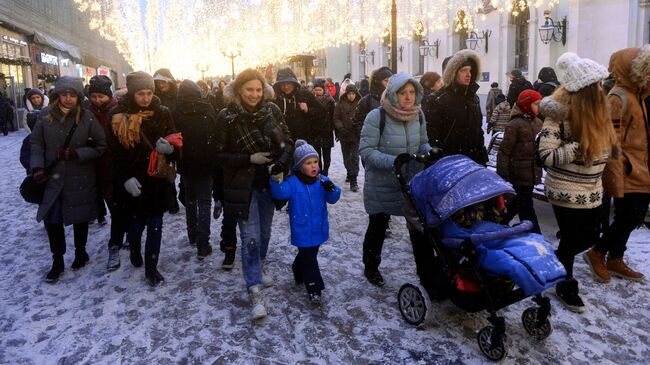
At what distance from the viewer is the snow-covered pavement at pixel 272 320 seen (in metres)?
3.41

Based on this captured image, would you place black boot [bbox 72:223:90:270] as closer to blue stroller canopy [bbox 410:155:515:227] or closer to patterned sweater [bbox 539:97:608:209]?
blue stroller canopy [bbox 410:155:515:227]

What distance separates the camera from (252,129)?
4055 mm

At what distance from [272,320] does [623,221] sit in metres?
3.24

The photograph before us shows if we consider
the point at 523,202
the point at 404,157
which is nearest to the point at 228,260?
the point at 404,157

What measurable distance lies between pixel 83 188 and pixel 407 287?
3337 millimetres

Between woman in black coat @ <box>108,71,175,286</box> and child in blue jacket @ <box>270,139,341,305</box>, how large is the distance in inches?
51.8

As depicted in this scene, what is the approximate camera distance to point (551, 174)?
406 centimetres

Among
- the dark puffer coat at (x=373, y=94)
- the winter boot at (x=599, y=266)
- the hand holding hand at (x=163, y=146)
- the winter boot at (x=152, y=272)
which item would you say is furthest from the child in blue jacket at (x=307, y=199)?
the dark puffer coat at (x=373, y=94)

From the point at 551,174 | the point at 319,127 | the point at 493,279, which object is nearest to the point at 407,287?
the point at 493,279

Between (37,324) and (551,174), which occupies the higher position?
(551,174)

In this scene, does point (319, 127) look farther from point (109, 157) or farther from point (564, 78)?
point (564, 78)

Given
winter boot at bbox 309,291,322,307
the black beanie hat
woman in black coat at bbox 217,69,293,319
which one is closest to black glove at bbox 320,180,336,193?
woman in black coat at bbox 217,69,293,319

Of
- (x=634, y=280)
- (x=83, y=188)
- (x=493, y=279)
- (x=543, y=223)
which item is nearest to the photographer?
(x=493, y=279)

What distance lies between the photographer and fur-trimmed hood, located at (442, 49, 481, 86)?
182 inches
